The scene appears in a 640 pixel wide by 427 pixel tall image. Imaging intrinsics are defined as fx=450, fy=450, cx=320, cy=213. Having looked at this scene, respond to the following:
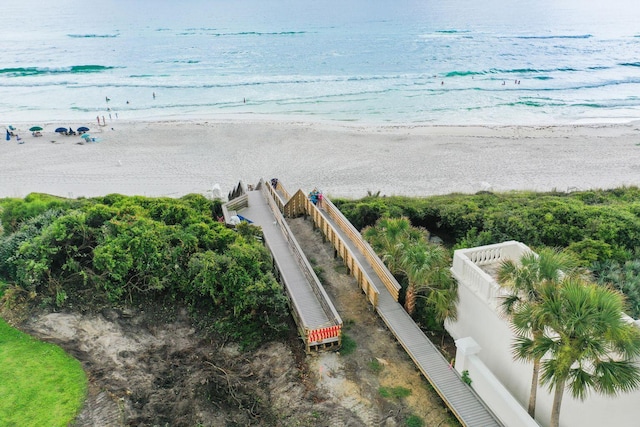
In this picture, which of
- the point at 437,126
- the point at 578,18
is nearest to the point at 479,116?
the point at 437,126

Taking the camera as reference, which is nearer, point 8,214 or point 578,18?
point 8,214

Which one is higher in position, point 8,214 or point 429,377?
point 8,214

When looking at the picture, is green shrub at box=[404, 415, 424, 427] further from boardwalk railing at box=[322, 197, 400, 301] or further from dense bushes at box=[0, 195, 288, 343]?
dense bushes at box=[0, 195, 288, 343]

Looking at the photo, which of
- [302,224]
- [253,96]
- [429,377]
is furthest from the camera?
[253,96]

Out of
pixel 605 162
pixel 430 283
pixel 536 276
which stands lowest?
pixel 605 162

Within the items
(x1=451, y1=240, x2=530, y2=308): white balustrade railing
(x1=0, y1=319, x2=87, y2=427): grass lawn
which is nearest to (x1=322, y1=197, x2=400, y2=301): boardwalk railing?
(x1=451, y1=240, x2=530, y2=308): white balustrade railing

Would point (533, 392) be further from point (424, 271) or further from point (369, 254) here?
point (369, 254)

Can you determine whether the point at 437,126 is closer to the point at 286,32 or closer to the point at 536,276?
the point at 536,276
